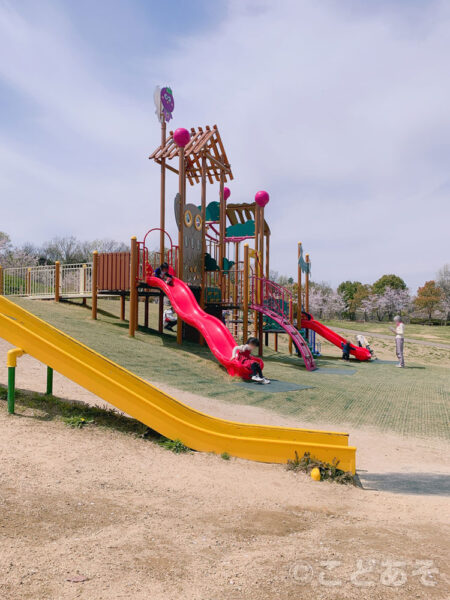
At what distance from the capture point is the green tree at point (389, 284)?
78.9 metres

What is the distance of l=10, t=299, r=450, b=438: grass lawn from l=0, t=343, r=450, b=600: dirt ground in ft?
7.83

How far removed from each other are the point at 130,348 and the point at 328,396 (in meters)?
5.34

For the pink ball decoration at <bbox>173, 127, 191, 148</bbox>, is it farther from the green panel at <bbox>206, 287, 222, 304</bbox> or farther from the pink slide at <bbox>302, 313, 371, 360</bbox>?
the pink slide at <bbox>302, 313, 371, 360</bbox>

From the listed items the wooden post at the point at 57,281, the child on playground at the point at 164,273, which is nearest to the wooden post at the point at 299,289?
the child on playground at the point at 164,273

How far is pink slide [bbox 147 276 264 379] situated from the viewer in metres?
11.1

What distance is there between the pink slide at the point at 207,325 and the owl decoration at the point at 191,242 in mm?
1665

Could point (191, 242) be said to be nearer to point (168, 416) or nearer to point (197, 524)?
point (168, 416)

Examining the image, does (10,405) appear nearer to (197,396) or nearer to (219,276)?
(197,396)

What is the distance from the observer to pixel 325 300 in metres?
74.6

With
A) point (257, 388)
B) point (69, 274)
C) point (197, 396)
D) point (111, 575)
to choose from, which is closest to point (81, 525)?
point (111, 575)

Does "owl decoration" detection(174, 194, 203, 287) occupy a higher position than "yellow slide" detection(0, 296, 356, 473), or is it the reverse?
"owl decoration" detection(174, 194, 203, 287)

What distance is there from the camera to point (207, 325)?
12219 millimetres

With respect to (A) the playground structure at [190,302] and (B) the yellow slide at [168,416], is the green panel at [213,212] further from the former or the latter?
(B) the yellow slide at [168,416]

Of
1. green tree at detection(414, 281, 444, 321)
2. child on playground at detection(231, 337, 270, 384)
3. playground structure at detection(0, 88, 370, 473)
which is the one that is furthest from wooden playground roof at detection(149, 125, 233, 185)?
green tree at detection(414, 281, 444, 321)
